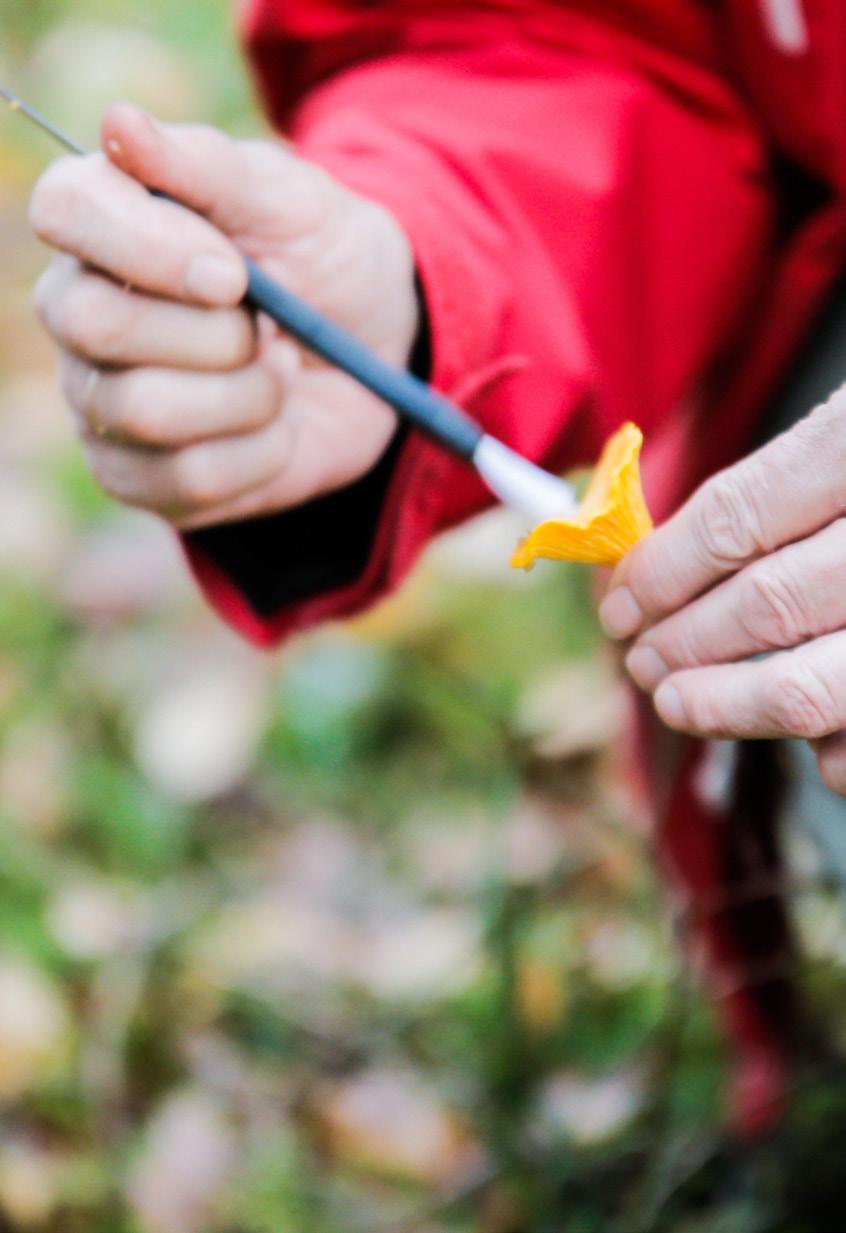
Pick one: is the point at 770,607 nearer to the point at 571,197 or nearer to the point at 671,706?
the point at 671,706

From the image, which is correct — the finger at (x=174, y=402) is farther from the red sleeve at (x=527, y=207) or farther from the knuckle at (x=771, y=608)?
the knuckle at (x=771, y=608)

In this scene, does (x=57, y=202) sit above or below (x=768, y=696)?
above

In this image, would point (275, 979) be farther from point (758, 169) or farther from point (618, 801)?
point (758, 169)

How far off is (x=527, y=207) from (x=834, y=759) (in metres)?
0.35

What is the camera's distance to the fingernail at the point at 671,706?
44cm

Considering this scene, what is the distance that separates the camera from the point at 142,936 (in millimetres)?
889

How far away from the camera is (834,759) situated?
43 centimetres

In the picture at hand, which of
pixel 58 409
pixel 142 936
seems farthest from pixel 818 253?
pixel 58 409

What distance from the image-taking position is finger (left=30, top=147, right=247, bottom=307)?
43 centimetres

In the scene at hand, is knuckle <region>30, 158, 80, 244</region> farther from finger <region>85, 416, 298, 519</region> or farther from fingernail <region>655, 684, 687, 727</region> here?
fingernail <region>655, 684, 687, 727</region>

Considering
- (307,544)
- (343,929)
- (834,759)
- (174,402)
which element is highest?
(174,402)

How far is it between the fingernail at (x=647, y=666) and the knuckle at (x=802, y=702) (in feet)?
0.18

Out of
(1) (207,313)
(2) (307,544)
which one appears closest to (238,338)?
(1) (207,313)

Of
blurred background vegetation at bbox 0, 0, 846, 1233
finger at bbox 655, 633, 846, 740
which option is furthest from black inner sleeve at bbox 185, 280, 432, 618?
finger at bbox 655, 633, 846, 740
